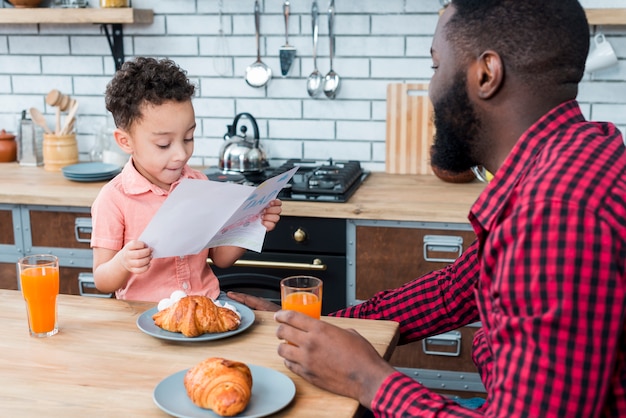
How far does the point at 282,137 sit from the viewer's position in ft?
10.9

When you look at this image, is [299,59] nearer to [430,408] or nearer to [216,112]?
[216,112]

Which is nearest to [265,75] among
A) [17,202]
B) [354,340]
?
[17,202]

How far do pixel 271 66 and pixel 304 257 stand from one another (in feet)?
3.24

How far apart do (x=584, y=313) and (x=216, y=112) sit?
2.59m

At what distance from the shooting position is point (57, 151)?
10.8 feet

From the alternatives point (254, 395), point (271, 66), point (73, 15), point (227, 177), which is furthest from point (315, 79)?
point (254, 395)

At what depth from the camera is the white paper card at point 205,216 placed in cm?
153

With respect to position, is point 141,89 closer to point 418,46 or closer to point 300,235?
point 300,235

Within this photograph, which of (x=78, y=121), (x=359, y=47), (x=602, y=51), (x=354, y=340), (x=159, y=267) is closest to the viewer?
(x=354, y=340)

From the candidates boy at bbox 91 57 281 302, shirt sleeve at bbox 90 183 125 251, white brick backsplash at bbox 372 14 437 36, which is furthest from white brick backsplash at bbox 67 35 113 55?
shirt sleeve at bbox 90 183 125 251

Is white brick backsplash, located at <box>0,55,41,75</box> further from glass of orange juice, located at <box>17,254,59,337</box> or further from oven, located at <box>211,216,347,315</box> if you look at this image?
glass of orange juice, located at <box>17,254,59,337</box>

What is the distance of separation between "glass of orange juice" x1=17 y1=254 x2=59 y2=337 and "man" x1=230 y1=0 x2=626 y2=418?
487mm

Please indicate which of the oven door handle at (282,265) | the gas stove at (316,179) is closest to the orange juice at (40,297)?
the oven door handle at (282,265)

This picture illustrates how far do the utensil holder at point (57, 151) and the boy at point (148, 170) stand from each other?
138cm
